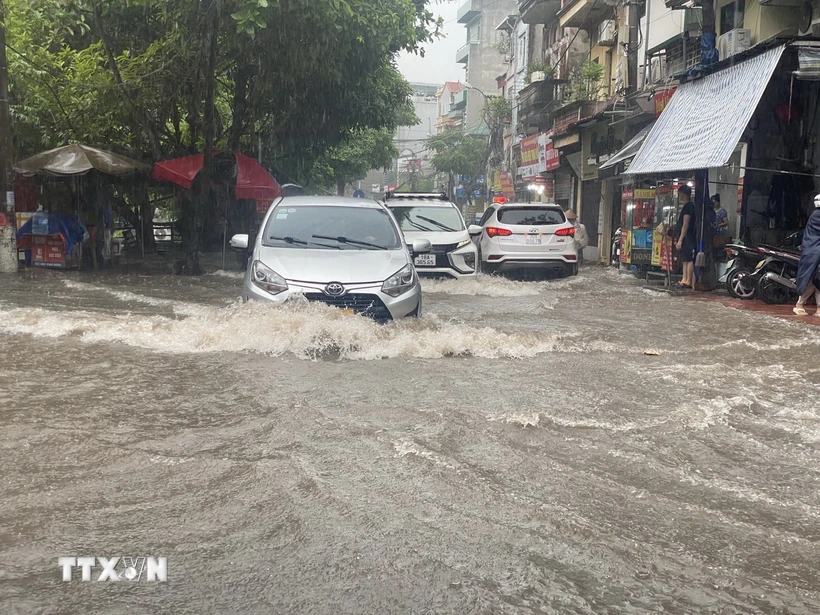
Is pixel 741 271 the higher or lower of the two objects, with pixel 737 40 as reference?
lower

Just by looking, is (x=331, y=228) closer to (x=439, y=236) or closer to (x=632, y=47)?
(x=439, y=236)

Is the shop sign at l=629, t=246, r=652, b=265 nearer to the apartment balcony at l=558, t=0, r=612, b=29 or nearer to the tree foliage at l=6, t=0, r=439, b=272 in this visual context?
the tree foliage at l=6, t=0, r=439, b=272

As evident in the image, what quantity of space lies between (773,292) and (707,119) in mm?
2845

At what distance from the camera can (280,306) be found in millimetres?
7395

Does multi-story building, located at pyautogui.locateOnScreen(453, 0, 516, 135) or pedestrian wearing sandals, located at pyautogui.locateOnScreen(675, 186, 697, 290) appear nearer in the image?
pedestrian wearing sandals, located at pyautogui.locateOnScreen(675, 186, 697, 290)

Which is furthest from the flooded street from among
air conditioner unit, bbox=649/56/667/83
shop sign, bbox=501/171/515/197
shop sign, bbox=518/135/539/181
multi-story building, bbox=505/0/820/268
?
shop sign, bbox=501/171/515/197

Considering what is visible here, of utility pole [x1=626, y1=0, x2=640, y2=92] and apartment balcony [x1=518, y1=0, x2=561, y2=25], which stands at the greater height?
apartment balcony [x1=518, y1=0, x2=561, y2=25]

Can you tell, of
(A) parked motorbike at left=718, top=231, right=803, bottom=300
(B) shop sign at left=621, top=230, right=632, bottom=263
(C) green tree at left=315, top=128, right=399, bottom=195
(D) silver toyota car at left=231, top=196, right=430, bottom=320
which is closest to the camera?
(D) silver toyota car at left=231, top=196, right=430, bottom=320

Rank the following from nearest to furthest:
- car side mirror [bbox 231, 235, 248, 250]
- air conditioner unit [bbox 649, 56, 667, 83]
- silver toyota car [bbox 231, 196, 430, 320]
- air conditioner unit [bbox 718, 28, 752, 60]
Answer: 1. silver toyota car [bbox 231, 196, 430, 320]
2. car side mirror [bbox 231, 235, 248, 250]
3. air conditioner unit [bbox 718, 28, 752, 60]
4. air conditioner unit [bbox 649, 56, 667, 83]

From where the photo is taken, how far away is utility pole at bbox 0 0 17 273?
1557 centimetres

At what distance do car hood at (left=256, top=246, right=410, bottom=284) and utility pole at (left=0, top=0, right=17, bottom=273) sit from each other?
32.0 ft

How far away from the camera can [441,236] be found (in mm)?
14125

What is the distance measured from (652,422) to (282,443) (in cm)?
241

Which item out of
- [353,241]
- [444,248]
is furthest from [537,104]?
[353,241]
